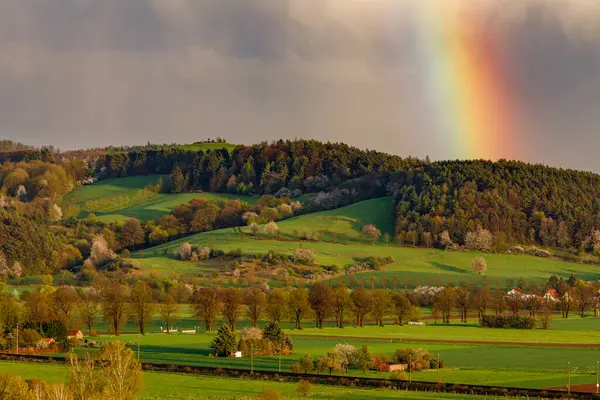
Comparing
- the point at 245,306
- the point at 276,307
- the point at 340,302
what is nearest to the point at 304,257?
the point at 245,306

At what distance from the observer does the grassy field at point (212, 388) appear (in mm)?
74375

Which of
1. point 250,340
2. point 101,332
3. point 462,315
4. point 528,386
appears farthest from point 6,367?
point 462,315

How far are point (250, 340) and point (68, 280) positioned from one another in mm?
97295

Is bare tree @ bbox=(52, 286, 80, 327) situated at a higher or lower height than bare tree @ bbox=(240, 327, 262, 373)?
higher

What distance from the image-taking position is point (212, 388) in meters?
78.4

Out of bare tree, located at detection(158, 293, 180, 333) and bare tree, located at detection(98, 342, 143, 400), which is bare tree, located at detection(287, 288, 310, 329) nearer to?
bare tree, located at detection(158, 293, 180, 333)

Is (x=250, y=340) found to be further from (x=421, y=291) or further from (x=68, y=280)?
(x=68, y=280)

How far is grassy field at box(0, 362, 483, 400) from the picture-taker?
74.4 meters

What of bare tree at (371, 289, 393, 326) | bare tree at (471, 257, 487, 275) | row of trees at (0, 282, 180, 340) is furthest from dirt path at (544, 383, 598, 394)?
bare tree at (471, 257, 487, 275)

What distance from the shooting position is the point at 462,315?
144125 millimetres

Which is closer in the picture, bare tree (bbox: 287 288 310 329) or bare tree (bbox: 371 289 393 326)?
bare tree (bbox: 287 288 310 329)

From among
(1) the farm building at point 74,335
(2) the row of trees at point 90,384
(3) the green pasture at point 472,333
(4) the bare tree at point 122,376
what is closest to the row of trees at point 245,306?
(1) the farm building at point 74,335

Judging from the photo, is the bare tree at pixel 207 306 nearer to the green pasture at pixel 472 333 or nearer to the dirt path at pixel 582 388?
the green pasture at pixel 472 333

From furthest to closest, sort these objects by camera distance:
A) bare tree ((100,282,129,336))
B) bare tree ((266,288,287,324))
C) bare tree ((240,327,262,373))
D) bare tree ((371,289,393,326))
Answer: bare tree ((371,289,393,326)) → bare tree ((266,288,287,324)) → bare tree ((100,282,129,336)) → bare tree ((240,327,262,373))
